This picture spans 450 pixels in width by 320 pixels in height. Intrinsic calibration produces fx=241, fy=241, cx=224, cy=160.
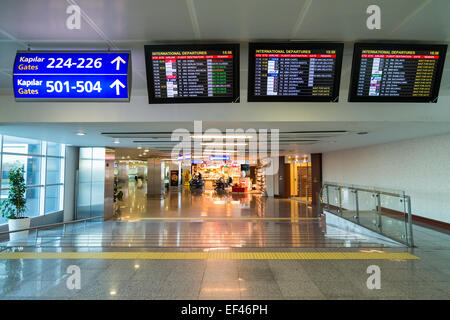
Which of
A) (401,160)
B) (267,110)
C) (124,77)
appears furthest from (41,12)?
(401,160)

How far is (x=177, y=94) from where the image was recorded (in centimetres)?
327

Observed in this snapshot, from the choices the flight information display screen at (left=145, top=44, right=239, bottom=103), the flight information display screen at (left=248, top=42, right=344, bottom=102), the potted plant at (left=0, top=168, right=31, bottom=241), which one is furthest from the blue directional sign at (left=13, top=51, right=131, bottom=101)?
the potted plant at (left=0, top=168, right=31, bottom=241)

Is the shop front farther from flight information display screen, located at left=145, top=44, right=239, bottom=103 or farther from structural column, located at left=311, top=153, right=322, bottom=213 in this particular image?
flight information display screen, located at left=145, top=44, right=239, bottom=103

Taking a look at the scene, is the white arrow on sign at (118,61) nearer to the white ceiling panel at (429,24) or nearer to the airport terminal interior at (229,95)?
the airport terminal interior at (229,95)

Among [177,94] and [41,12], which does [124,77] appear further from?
[41,12]

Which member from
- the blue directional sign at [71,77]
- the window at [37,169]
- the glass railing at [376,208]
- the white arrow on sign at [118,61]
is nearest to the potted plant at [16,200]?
the window at [37,169]

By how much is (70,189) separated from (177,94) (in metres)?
8.88

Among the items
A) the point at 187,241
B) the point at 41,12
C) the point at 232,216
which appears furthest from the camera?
the point at 232,216

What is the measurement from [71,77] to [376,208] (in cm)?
659

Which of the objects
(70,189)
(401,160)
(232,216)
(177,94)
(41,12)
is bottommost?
(232,216)

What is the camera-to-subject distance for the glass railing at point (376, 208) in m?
5.04

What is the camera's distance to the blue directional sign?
280 centimetres

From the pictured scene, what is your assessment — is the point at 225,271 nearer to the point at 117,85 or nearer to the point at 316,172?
the point at 117,85

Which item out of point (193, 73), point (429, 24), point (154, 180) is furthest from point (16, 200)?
point (154, 180)
